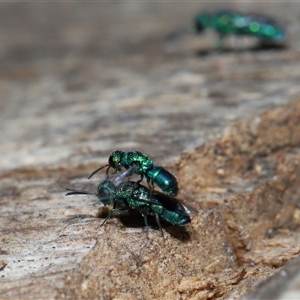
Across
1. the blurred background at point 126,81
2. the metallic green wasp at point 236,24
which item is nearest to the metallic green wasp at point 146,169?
the blurred background at point 126,81

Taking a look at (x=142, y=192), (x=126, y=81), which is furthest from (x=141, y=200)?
(x=126, y=81)

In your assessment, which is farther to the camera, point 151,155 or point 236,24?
point 236,24

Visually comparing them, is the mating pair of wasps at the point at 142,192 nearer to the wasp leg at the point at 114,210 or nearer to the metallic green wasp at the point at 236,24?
the wasp leg at the point at 114,210

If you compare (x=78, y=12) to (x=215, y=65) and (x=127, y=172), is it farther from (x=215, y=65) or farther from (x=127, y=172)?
(x=127, y=172)

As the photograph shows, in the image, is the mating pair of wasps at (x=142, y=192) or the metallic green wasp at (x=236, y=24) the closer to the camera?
the mating pair of wasps at (x=142, y=192)

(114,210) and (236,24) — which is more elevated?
(236,24)

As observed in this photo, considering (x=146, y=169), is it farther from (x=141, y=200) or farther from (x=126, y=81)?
(x=126, y=81)

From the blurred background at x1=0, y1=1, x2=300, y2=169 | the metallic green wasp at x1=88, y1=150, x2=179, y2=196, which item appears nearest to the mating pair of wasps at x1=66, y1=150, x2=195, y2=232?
the metallic green wasp at x1=88, y1=150, x2=179, y2=196

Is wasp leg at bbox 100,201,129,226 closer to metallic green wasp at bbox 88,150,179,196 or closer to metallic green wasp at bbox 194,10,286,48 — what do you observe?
metallic green wasp at bbox 88,150,179,196
